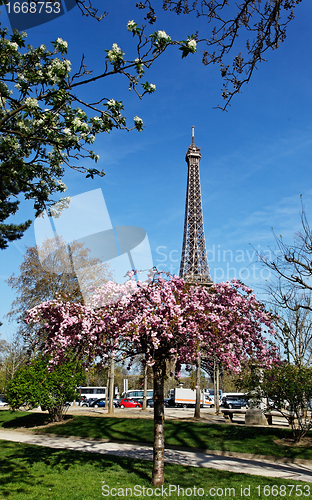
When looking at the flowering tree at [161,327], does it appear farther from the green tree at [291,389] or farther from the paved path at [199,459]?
→ the green tree at [291,389]

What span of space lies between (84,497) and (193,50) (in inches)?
333

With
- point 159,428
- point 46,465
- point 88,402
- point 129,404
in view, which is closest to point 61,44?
point 159,428

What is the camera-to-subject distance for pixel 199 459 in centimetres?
1198

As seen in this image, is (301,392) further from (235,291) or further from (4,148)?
(4,148)

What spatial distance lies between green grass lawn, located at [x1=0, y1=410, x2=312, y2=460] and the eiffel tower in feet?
142

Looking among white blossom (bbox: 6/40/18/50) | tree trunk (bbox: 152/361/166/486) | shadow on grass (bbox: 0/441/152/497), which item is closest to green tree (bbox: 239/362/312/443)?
shadow on grass (bbox: 0/441/152/497)

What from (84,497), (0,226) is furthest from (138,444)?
(0,226)

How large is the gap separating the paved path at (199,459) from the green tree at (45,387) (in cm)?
348

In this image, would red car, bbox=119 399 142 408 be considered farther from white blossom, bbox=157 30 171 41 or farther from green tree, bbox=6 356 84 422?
white blossom, bbox=157 30 171 41

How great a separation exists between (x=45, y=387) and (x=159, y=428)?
1228 centimetres

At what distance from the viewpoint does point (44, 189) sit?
8.35 metres

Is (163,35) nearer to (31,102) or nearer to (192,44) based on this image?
A: (192,44)

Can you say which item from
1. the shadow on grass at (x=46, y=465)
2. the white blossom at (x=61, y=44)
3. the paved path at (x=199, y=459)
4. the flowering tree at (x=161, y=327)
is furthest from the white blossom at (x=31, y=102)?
the paved path at (x=199, y=459)

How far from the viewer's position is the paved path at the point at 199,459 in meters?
10.4
